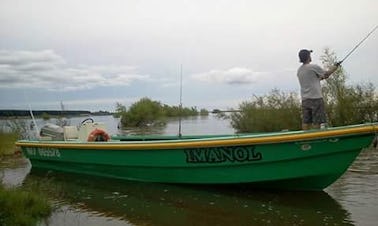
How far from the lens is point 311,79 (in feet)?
26.9

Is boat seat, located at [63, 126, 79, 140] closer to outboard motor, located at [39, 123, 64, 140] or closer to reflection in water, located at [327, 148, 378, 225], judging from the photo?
outboard motor, located at [39, 123, 64, 140]

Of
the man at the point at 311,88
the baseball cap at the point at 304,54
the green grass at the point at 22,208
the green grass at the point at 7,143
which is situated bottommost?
the green grass at the point at 22,208

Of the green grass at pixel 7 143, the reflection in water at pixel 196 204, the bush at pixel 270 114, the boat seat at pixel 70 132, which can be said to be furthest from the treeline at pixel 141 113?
the reflection in water at pixel 196 204

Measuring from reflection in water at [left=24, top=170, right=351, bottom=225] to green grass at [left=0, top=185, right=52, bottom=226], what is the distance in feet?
3.19

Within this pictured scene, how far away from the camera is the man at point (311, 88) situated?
8172mm

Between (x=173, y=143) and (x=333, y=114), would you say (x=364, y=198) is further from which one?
(x=333, y=114)

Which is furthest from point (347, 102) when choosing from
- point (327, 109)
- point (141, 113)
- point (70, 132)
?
point (141, 113)

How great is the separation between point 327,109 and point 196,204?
12.6 metres

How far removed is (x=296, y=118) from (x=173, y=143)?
44.6ft

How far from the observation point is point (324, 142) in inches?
305

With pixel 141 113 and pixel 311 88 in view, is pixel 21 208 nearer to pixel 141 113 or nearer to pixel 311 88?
pixel 311 88

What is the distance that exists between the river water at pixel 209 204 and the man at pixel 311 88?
1.40 m

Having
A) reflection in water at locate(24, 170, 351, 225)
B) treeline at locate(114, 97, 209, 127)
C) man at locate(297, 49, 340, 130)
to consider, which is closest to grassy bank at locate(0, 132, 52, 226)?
reflection in water at locate(24, 170, 351, 225)

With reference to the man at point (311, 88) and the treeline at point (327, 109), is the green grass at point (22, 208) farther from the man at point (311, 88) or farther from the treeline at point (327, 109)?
the treeline at point (327, 109)
